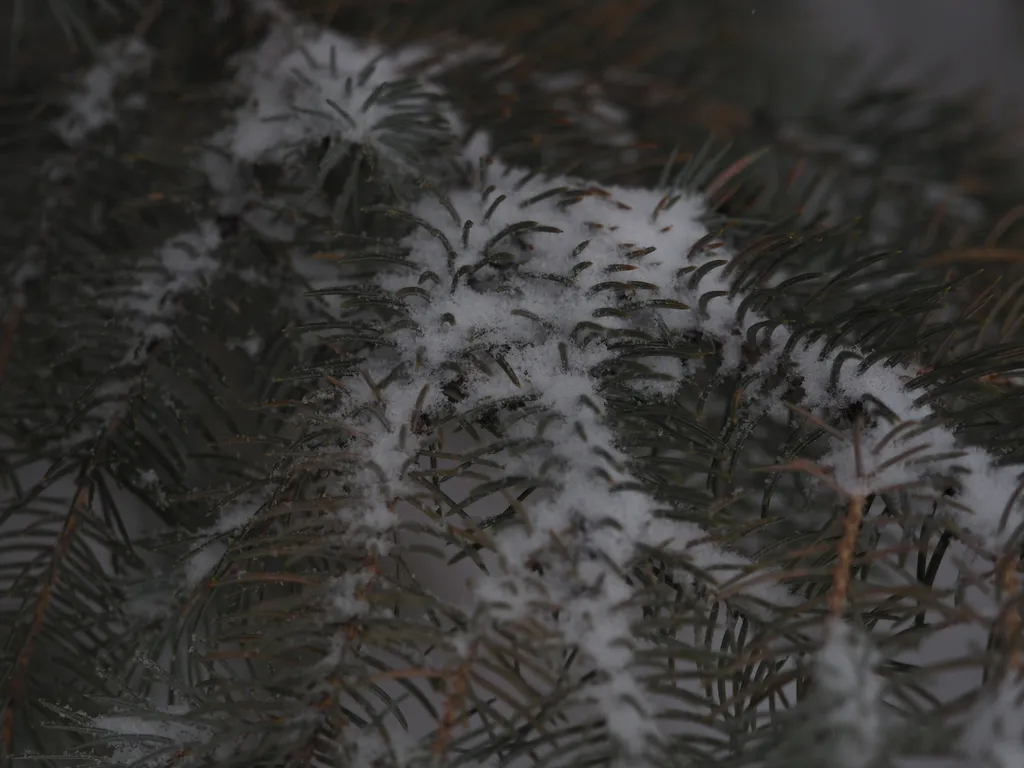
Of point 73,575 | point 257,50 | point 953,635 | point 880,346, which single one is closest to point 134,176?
point 257,50

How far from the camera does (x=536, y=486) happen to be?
227mm

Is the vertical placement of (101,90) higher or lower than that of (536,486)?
higher

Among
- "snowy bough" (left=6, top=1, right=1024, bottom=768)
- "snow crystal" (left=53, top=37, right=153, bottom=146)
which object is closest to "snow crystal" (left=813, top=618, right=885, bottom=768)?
"snowy bough" (left=6, top=1, right=1024, bottom=768)

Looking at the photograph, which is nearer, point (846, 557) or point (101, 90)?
point (846, 557)

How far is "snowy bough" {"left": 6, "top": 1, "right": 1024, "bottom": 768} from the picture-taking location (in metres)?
0.20

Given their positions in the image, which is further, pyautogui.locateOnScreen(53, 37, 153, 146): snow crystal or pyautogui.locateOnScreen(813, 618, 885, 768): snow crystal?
pyautogui.locateOnScreen(53, 37, 153, 146): snow crystal

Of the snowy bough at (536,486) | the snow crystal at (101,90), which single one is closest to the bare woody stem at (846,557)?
the snowy bough at (536,486)

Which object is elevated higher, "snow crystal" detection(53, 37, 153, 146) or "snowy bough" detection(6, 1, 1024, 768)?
"snow crystal" detection(53, 37, 153, 146)

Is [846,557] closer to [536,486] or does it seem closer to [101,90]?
[536,486]

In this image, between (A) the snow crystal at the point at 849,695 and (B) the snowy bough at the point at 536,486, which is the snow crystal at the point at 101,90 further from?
(A) the snow crystal at the point at 849,695

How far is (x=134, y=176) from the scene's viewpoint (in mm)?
401

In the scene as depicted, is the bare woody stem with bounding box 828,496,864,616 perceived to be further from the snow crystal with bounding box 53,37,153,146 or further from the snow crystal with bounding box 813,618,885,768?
the snow crystal with bounding box 53,37,153,146

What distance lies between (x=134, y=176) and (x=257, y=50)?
0.28 ft

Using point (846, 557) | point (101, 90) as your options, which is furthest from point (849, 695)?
point (101, 90)
